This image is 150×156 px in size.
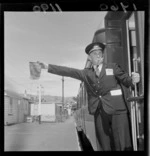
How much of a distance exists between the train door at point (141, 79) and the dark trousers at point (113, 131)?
75 mm

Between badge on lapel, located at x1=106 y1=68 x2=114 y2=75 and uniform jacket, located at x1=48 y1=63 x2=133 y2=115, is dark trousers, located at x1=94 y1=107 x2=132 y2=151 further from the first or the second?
badge on lapel, located at x1=106 y1=68 x2=114 y2=75

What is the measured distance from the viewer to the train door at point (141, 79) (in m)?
3.35

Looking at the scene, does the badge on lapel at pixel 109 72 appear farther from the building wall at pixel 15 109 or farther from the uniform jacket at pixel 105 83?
the building wall at pixel 15 109

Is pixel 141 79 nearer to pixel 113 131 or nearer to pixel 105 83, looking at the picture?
pixel 105 83

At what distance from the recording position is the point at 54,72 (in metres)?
3.46

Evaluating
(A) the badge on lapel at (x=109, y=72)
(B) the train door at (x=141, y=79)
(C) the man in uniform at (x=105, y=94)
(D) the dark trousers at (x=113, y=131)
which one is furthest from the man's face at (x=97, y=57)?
(D) the dark trousers at (x=113, y=131)

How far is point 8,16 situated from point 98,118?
4.45 ft

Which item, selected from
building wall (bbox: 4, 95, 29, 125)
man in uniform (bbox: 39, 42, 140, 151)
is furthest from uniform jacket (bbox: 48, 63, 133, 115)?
building wall (bbox: 4, 95, 29, 125)

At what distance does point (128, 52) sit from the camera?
349cm

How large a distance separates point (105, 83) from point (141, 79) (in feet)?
1.20

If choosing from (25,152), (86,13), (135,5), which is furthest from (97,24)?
(25,152)

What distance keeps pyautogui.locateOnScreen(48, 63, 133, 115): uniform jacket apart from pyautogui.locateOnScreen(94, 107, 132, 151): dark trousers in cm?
7

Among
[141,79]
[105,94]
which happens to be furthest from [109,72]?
[141,79]

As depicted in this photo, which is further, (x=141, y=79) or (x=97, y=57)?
(x=97, y=57)
